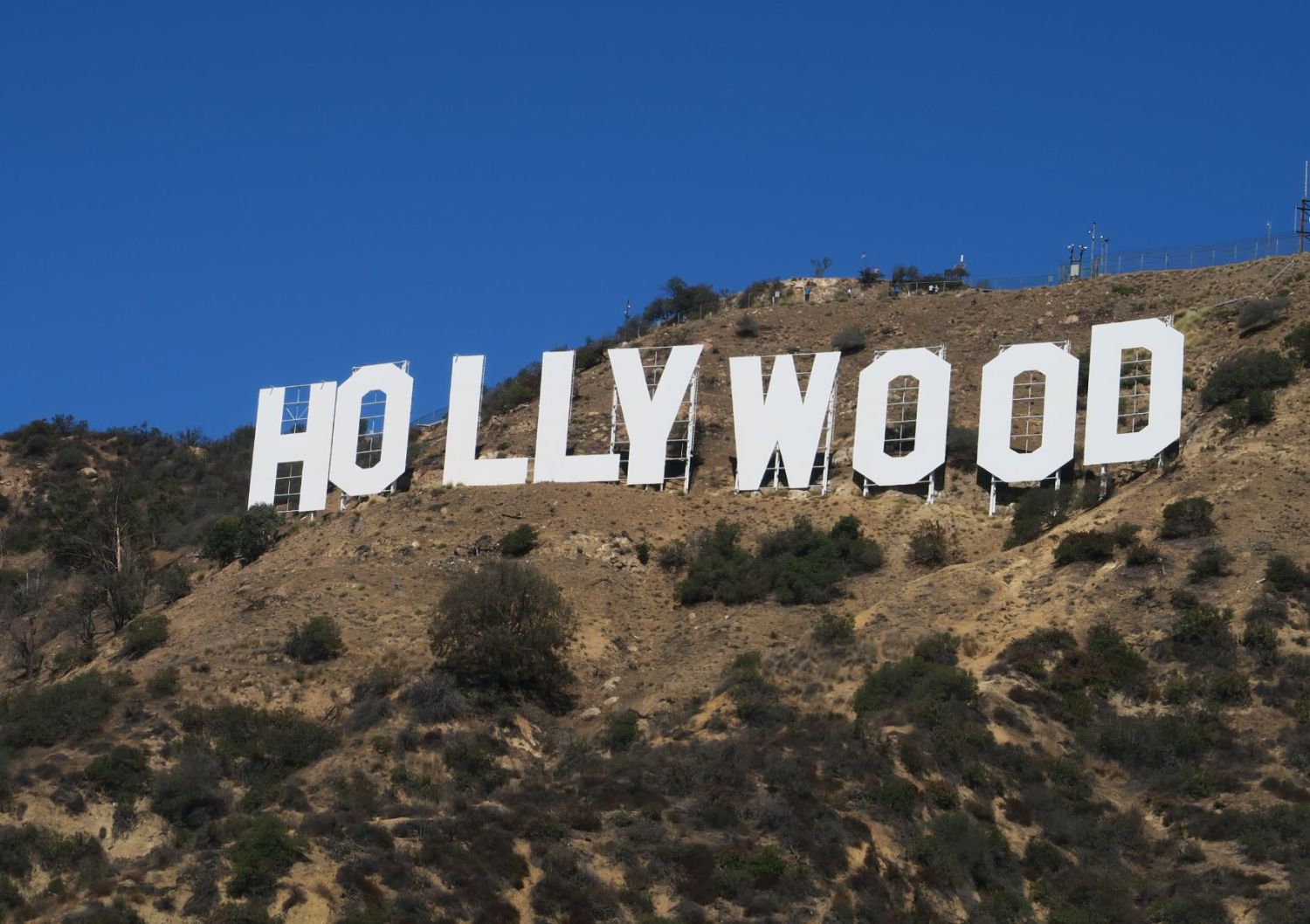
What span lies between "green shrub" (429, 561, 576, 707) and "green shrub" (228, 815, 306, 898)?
11.7 metres

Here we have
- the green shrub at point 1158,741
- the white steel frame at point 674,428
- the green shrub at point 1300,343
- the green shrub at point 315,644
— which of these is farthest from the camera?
the white steel frame at point 674,428

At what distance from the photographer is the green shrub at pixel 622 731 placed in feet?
171

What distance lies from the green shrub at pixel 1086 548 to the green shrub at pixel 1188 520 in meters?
1.37

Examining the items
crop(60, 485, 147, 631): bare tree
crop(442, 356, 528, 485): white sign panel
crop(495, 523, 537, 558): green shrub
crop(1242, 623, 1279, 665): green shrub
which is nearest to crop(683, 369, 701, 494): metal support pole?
crop(442, 356, 528, 485): white sign panel

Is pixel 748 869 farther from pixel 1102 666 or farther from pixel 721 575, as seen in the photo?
pixel 721 575

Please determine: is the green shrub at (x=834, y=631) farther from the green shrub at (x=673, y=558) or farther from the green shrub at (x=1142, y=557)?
the green shrub at (x=673, y=558)

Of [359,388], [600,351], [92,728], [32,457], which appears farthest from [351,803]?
[32,457]

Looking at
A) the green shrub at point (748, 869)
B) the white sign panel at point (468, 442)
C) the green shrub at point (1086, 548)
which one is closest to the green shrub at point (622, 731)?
the green shrub at point (748, 869)

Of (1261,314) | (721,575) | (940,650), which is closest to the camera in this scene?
(940,650)

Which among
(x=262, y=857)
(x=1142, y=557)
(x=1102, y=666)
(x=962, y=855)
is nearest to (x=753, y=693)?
(x=1102, y=666)

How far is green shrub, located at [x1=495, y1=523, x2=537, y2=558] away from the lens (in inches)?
2446

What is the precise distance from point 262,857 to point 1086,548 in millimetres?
22985

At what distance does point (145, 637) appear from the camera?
5903 cm

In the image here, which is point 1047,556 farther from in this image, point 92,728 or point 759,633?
point 92,728
